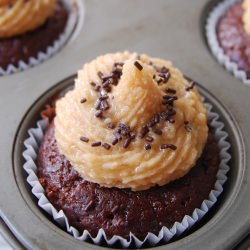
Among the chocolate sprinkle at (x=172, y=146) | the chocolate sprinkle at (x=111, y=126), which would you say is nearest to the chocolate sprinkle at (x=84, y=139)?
the chocolate sprinkle at (x=111, y=126)

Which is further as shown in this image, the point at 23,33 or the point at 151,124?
the point at 23,33

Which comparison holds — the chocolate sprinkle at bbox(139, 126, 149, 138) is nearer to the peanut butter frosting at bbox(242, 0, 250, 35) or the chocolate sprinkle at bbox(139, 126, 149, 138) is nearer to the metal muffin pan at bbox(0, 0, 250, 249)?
the metal muffin pan at bbox(0, 0, 250, 249)

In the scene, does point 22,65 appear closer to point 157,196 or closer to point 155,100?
point 155,100

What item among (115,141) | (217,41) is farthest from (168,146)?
(217,41)

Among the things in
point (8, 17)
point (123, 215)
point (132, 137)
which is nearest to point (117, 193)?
point (123, 215)

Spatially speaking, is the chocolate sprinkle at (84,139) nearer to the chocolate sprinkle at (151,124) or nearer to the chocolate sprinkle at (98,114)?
the chocolate sprinkle at (98,114)

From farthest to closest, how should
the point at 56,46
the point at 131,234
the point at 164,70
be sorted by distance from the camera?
the point at 56,46 → the point at 164,70 → the point at 131,234

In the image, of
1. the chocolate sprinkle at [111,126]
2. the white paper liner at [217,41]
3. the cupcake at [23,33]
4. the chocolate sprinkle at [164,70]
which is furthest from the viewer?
the cupcake at [23,33]

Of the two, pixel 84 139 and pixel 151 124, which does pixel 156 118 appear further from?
pixel 84 139
